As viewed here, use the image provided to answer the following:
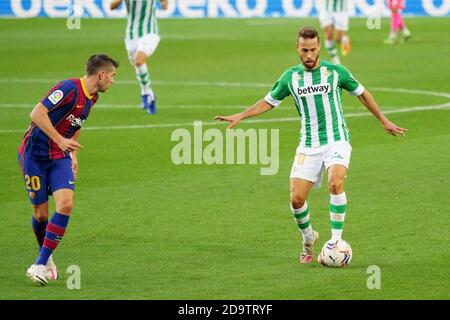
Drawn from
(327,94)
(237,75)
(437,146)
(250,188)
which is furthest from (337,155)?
(237,75)

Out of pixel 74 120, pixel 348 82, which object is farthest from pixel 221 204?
pixel 74 120

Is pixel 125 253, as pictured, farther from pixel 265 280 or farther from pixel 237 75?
pixel 237 75

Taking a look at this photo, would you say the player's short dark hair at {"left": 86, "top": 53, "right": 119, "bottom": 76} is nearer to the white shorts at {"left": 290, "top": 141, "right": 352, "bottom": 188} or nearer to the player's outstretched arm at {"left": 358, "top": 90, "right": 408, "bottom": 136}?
the white shorts at {"left": 290, "top": 141, "right": 352, "bottom": 188}

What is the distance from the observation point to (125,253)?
37.4ft

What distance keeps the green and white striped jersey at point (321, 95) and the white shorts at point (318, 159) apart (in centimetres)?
7

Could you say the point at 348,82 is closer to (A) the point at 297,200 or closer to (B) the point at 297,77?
(B) the point at 297,77

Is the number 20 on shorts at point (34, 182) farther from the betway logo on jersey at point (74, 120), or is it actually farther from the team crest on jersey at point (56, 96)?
the team crest on jersey at point (56, 96)

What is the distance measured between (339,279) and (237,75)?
17.2m

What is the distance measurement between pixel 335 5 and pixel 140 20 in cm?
796

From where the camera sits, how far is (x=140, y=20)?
2192 centimetres

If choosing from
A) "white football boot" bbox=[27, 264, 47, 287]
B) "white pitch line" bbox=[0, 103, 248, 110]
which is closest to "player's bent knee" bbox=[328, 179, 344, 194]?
"white football boot" bbox=[27, 264, 47, 287]

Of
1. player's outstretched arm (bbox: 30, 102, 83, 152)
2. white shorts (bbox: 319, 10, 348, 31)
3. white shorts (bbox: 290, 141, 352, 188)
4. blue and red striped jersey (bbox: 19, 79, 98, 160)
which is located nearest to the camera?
player's outstretched arm (bbox: 30, 102, 83, 152)

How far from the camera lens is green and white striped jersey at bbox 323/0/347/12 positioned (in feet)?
93.8

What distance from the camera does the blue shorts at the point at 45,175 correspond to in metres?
10.4
